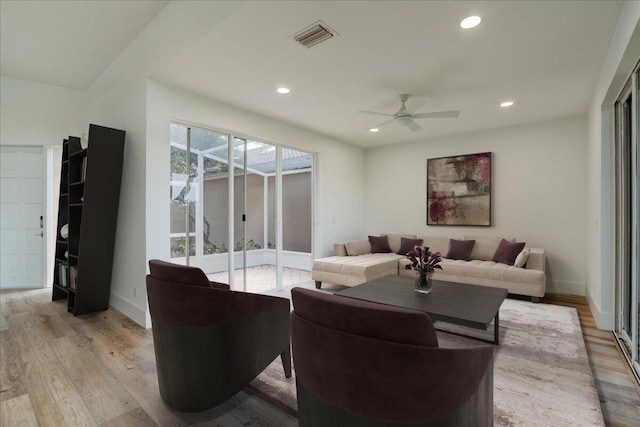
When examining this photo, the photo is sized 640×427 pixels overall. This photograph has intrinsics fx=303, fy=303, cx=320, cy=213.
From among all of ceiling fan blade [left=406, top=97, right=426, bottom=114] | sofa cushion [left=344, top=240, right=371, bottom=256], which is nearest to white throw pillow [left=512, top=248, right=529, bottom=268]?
sofa cushion [left=344, top=240, right=371, bottom=256]

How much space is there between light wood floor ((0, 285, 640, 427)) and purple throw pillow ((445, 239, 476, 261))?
172cm

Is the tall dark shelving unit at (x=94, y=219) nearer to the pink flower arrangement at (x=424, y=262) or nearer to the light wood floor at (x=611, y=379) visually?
the pink flower arrangement at (x=424, y=262)

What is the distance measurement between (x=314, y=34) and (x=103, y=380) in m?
3.09

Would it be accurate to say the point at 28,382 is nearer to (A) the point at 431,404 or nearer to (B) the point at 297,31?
(A) the point at 431,404

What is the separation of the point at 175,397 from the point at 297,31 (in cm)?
275

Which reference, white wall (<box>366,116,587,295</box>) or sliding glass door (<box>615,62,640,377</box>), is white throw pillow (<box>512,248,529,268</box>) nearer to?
white wall (<box>366,116,587,295</box>)

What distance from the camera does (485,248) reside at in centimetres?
493

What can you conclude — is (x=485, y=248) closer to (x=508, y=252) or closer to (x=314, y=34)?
(x=508, y=252)

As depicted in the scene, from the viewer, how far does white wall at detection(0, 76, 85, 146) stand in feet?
14.7

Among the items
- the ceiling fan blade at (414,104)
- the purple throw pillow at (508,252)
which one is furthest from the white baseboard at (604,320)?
the ceiling fan blade at (414,104)

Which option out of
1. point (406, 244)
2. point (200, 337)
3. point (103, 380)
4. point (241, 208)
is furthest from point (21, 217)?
point (406, 244)

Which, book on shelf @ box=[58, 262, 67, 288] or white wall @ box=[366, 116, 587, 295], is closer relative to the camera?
book on shelf @ box=[58, 262, 67, 288]

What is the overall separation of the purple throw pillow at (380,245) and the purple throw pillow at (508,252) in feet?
5.98

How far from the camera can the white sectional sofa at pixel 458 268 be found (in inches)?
159
